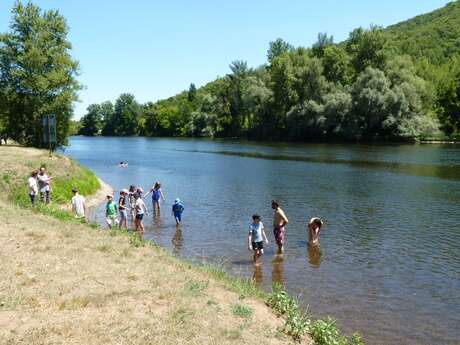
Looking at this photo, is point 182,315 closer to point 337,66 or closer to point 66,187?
point 66,187

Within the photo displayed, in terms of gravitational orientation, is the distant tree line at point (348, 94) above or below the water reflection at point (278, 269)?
above

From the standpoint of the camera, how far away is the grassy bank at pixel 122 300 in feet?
28.2

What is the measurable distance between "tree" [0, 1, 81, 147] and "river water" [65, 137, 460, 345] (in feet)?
27.6

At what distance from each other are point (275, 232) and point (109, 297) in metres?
9.30

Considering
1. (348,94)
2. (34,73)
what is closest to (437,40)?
(348,94)

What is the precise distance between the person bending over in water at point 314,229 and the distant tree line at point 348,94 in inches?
2276

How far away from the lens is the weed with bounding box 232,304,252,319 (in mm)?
9930

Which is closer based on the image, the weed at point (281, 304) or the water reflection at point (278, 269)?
the weed at point (281, 304)

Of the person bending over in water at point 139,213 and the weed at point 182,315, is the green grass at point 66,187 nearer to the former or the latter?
the person bending over in water at point 139,213

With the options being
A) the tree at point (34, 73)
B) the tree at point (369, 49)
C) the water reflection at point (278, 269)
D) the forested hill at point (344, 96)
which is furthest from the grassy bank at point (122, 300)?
the tree at point (369, 49)

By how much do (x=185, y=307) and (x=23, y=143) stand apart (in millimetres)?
40052

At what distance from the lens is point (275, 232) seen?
60.2ft

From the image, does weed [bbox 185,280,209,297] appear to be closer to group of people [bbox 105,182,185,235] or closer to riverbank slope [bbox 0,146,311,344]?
riverbank slope [bbox 0,146,311,344]

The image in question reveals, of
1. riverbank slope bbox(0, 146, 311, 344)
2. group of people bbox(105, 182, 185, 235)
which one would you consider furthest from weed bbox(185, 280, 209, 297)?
group of people bbox(105, 182, 185, 235)
